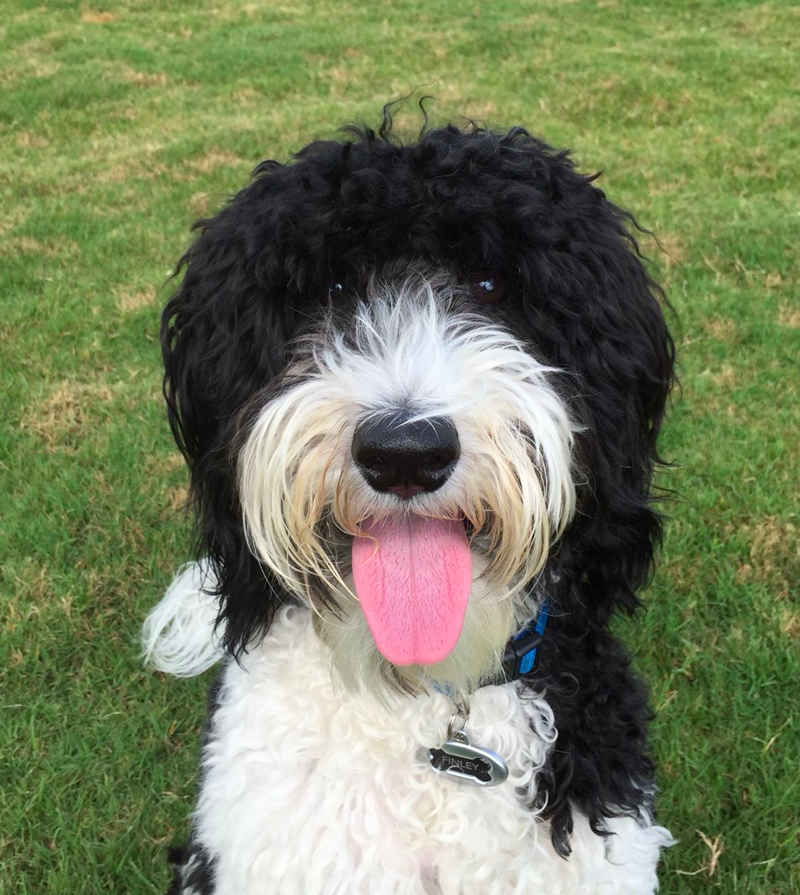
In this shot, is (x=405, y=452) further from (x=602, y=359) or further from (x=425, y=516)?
(x=602, y=359)

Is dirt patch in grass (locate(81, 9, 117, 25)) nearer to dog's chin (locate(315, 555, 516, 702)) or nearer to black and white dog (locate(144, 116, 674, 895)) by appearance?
black and white dog (locate(144, 116, 674, 895))

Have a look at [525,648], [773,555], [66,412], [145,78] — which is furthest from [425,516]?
[145,78]

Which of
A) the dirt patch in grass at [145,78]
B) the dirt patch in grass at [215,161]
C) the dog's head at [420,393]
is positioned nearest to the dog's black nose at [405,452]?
the dog's head at [420,393]

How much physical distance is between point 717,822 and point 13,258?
495 centimetres

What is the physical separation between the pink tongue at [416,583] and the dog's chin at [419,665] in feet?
0.16

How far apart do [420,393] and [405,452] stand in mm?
125

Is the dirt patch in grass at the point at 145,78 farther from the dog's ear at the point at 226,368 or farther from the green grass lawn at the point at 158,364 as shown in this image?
the dog's ear at the point at 226,368

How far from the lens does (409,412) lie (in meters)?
1.41

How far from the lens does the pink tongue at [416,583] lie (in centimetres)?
156

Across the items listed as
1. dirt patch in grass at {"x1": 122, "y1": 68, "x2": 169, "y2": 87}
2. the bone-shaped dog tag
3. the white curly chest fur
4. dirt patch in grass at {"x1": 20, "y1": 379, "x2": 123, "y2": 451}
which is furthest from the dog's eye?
dirt patch in grass at {"x1": 122, "y1": 68, "x2": 169, "y2": 87}

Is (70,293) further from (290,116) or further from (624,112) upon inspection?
(624,112)

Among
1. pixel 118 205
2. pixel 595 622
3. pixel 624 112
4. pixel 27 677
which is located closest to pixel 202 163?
pixel 118 205

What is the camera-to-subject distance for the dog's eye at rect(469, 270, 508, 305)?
1760mm

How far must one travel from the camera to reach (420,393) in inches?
57.6
